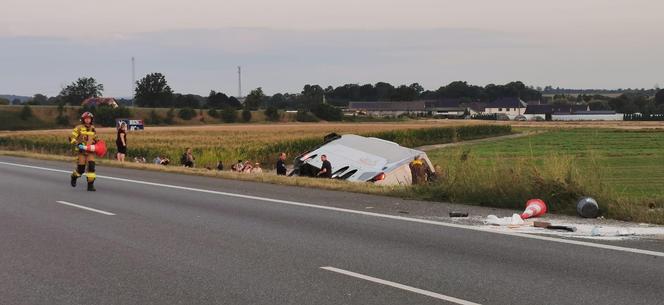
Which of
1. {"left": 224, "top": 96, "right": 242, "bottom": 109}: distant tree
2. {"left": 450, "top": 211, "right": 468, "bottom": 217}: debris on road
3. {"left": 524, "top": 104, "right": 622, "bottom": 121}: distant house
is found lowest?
{"left": 524, "top": 104, "right": 622, "bottom": 121}: distant house

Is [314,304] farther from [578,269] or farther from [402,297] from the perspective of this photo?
[578,269]

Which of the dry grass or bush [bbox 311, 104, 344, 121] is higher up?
the dry grass

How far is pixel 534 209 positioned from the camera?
11195 mm

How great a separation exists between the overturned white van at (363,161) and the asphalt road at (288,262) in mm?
10322

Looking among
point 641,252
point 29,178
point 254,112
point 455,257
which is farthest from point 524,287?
point 254,112

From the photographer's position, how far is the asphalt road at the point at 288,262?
650 centimetres

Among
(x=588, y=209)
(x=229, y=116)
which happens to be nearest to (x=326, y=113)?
(x=229, y=116)

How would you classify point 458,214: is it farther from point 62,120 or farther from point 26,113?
point 26,113

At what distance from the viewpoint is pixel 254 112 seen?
143 metres

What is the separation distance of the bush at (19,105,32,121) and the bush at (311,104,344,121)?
184 feet

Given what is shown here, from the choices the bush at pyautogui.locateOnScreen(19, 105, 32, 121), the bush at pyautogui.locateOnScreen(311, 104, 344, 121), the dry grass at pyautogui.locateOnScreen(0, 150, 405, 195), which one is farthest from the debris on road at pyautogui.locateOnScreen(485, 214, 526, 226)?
the bush at pyautogui.locateOnScreen(311, 104, 344, 121)

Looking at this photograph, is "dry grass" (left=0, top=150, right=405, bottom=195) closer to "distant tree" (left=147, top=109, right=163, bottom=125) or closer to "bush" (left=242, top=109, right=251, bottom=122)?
"distant tree" (left=147, top=109, right=163, bottom=125)

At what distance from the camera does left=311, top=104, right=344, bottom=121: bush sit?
151 metres

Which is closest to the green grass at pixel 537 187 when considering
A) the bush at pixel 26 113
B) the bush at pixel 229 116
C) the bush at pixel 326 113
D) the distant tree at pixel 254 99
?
the bush at pixel 26 113
